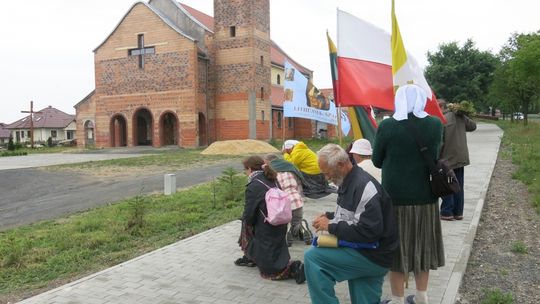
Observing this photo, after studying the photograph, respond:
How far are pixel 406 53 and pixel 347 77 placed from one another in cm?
116

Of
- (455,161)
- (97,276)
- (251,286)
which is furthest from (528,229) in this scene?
(97,276)

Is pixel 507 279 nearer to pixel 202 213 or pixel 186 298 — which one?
pixel 186 298

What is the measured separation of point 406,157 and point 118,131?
37957mm

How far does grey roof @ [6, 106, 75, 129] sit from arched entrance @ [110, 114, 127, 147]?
40908mm

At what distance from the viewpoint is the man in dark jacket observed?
3445 millimetres

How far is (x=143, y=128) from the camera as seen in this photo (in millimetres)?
40312

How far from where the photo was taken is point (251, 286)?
5109 mm

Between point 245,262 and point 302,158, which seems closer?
point 245,262

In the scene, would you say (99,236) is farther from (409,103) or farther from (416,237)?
(409,103)

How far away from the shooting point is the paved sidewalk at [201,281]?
476 centimetres

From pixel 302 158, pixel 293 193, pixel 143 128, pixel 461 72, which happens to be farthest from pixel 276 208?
pixel 461 72

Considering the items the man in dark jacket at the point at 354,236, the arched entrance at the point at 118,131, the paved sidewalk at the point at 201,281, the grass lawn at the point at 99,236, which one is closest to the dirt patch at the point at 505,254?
the paved sidewalk at the point at 201,281

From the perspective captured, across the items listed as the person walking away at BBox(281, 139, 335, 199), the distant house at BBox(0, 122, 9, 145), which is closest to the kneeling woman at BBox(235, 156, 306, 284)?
the person walking away at BBox(281, 139, 335, 199)

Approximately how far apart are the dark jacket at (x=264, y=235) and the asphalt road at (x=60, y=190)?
6.17 meters
